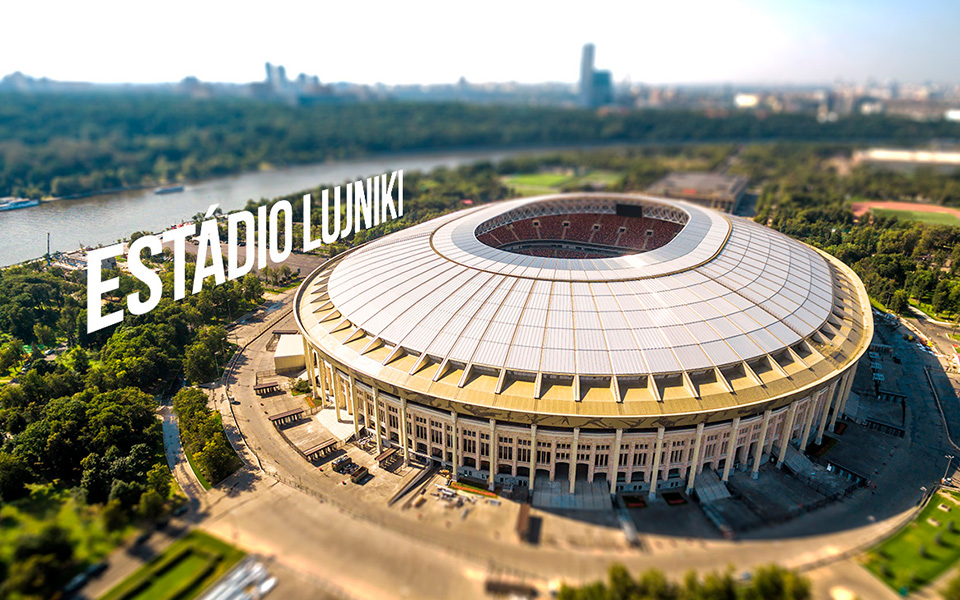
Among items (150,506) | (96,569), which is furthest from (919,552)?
(96,569)

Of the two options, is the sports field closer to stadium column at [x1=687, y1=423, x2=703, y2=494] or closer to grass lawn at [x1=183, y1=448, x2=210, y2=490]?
stadium column at [x1=687, y1=423, x2=703, y2=494]

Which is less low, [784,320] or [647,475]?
[784,320]

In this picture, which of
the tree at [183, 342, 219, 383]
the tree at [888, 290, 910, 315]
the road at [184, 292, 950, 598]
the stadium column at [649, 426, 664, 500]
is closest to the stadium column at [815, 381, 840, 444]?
the road at [184, 292, 950, 598]

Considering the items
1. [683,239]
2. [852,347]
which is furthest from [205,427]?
[852,347]

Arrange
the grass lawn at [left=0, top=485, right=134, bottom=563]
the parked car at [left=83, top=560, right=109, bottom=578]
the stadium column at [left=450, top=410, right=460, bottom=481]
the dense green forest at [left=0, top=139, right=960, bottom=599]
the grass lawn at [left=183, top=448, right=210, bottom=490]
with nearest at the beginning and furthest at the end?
the parked car at [left=83, top=560, right=109, bottom=578] → the grass lawn at [left=0, top=485, right=134, bottom=563] → the dense green forest at [left=0, top=139, right=960, bottom=599] → the stadium column at [left=450, top=410, right=460, bottom=481] → the grass lawn at [left=183, top=448, right=210, bottom=490]

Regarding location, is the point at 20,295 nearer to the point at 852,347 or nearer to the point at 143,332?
the point at 143,332

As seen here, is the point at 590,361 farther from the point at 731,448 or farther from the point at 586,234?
the point at 586,234

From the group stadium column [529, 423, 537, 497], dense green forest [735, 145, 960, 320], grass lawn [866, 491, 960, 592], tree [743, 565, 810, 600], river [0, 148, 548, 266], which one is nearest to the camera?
tree [743, 565, 810, 600]
